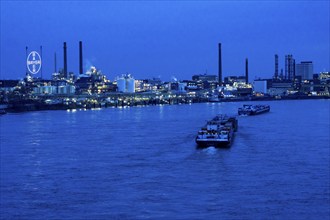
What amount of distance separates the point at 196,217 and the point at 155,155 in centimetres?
472

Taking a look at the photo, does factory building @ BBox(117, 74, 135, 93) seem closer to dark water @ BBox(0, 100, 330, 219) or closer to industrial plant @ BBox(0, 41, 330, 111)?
industrial plant @ BBox(0, 41, 330, 111)

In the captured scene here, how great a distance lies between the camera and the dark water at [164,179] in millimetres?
6676

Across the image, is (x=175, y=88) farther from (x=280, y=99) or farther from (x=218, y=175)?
(x=218, y=175)

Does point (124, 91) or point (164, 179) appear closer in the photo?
point (164, 179)

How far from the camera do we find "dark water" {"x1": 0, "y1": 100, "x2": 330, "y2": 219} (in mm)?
6676

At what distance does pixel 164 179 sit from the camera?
836 cm

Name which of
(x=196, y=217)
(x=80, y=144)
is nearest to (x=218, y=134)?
(x=80, y=144)

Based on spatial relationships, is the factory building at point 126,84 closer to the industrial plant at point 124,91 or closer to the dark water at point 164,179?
the industrial plant at point 124,91

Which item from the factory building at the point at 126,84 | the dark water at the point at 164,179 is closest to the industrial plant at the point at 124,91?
the factory building at the point at 126,84

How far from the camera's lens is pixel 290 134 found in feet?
50.9

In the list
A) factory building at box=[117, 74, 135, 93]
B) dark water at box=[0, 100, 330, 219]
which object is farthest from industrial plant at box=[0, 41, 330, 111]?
dark water at box=[0, 100, 330, 219]

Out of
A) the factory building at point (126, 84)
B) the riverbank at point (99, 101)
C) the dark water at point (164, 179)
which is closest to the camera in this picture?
the dark water at point (164, 179)

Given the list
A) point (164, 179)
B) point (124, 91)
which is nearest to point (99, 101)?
point (124, 91)

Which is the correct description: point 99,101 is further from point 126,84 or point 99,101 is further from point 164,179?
point 164,179
